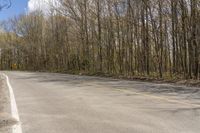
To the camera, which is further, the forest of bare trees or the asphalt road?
the forest of bare trees

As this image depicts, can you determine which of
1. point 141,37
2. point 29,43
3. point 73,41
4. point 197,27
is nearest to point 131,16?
point 141,37

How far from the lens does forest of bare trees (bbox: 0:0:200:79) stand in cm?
2897

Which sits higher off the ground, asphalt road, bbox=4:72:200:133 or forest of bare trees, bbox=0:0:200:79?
forest of bare trees, bbox=0:0:200:79

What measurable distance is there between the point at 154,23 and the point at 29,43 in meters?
56.0

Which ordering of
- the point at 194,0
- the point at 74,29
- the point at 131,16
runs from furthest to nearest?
the point at 74,29 < the point at 131,16 < the point at 194,0

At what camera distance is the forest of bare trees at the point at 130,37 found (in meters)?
29.0

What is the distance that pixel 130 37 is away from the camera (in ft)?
131

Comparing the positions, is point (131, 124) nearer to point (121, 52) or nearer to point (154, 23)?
point (154, 23)

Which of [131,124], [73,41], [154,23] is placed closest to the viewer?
[131,124]

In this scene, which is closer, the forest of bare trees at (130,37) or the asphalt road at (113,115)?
the asphalt road at (113,115)

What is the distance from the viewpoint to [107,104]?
1271 centimetres

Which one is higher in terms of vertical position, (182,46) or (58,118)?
(182,46)

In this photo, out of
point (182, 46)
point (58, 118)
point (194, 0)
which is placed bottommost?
point (58, 118)

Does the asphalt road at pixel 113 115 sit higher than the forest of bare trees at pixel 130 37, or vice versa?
the forest of bare trees at pixel 130 37
